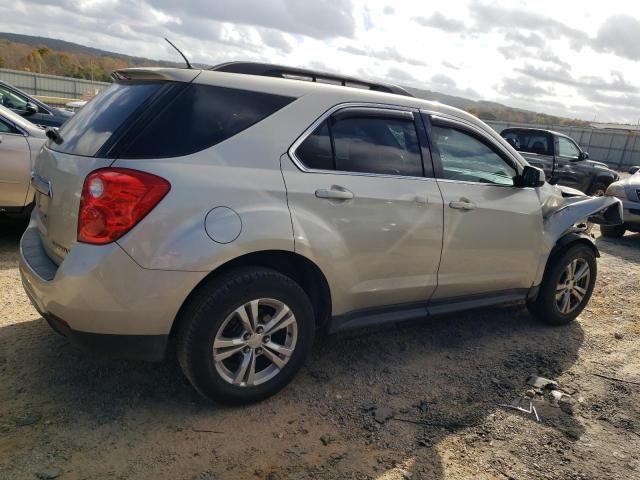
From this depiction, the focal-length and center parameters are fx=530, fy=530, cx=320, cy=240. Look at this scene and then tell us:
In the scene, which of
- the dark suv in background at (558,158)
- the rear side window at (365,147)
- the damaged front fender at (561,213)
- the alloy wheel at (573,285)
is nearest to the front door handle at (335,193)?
the rear side window at (365,147)

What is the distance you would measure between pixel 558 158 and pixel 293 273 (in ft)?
31.5

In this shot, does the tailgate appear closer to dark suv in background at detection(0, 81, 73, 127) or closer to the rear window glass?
the rear window glass

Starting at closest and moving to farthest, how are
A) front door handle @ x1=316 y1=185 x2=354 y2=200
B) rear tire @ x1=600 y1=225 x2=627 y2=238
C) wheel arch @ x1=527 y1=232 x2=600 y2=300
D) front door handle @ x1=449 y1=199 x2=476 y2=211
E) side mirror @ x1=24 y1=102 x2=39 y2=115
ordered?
front door handle @ x1=316 y1=185 x2=354 y2=200 < front door handle @ x1=449 y1=199 x2=476 y2=211 < wheel arch @ x1=527 y1=232 x2=600 y2=300 < side mirror @ x1=24 y1=102 x2=39 y2=115 < rear tire @ x1=600 y1=225 x2=627 y2=238

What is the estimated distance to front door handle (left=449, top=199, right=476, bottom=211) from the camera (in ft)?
11.8

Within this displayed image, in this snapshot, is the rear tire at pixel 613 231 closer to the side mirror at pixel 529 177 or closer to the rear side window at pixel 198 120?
the side mirror at pixel 529 177

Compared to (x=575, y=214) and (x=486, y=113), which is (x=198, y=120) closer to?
(x=575, y=214)

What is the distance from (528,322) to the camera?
4.78m

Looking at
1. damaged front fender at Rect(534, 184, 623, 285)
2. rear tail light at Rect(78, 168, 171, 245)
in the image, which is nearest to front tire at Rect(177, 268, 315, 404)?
rear tail light at Rect(78, 168, 171, 245)

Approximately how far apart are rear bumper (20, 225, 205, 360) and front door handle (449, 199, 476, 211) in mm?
1822

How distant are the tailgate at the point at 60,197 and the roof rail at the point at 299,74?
0.97m

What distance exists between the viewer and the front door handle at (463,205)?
3604mm

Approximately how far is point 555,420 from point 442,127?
2030mm

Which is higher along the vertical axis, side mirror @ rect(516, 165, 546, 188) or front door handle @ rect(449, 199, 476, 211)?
side mirror @ rect(516, 165, 546, 188)

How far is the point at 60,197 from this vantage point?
278cm
